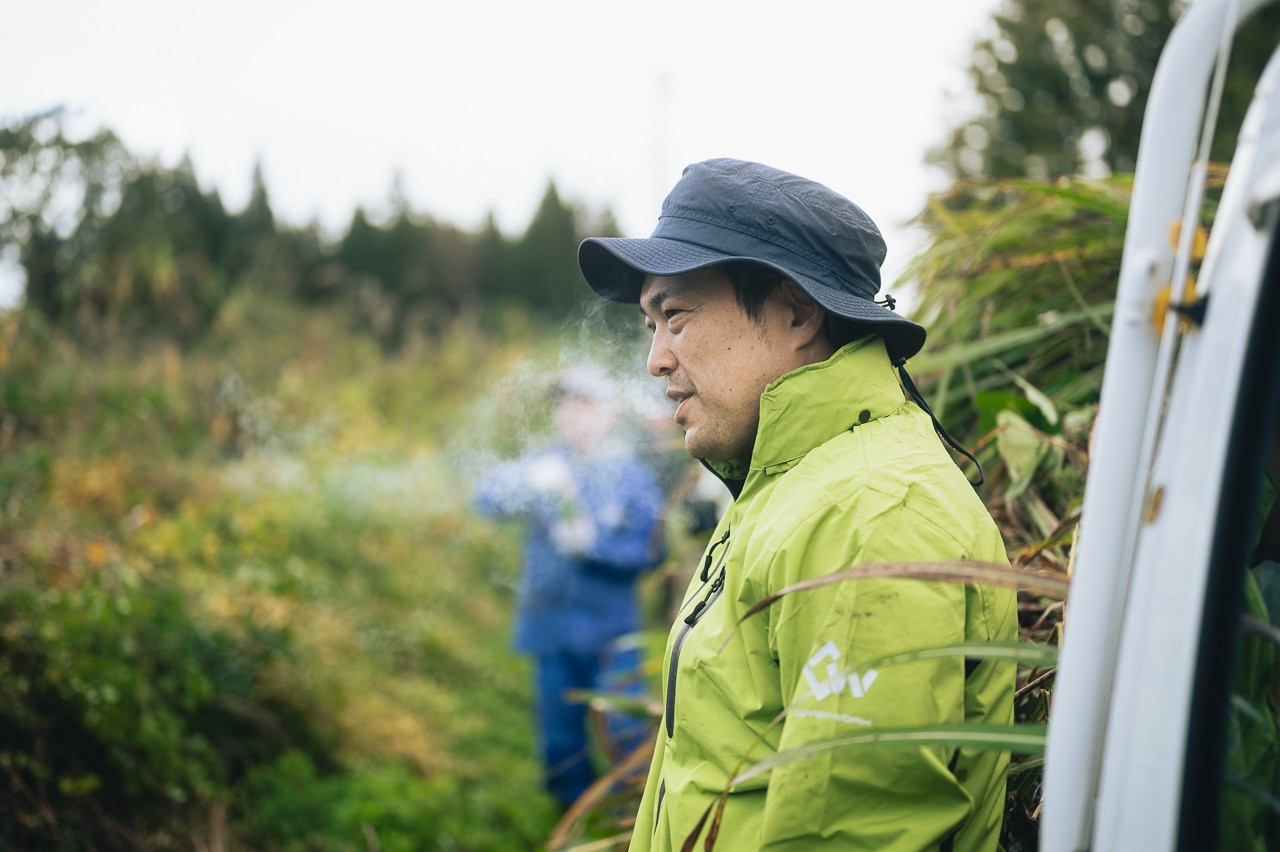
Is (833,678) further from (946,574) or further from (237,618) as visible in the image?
(237,618)

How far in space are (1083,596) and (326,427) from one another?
862cm

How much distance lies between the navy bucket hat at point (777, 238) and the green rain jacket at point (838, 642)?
0.10 m

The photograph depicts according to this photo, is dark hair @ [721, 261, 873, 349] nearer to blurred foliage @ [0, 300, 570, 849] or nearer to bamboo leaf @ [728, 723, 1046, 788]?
bamboo leaf @ [728, 723, 1046, 788]

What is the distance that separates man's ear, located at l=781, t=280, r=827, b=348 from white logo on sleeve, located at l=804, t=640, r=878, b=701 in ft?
2.07

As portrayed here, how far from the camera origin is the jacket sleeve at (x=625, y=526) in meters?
5.41

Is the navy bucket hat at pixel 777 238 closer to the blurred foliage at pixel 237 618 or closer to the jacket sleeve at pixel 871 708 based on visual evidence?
the jacket sleeve at pixel 871 708

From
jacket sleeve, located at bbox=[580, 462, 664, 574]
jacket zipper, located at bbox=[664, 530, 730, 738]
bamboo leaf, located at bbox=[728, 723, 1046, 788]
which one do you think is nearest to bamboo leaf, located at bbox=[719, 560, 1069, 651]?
bamboo leaf, located at bbox=[728, 723, 1046, 788]

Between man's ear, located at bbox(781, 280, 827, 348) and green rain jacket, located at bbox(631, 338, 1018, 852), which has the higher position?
man's ear, located at bbox(781, 280, 827, 348)

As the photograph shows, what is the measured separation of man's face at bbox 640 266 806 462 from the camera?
1788 millimetres

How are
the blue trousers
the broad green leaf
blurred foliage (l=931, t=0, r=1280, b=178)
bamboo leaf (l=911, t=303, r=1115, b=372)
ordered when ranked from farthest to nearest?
blurred foliage (l=931, t=0, r=1280, b=178)
the blue trousers
bamboo leaf (l=911, t=303, r=1115, b=372)
the broad green leaf

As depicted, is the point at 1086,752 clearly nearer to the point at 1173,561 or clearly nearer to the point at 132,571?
the point at 1173,561

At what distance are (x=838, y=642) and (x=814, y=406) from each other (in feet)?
1.47

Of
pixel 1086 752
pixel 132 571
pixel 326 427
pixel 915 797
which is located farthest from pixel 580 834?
pixel 326 427

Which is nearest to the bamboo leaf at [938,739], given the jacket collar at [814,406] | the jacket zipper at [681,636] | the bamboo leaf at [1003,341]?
the jacket zipper at [681,636]
